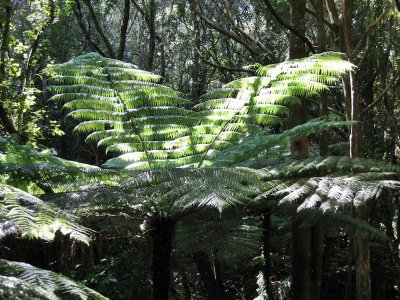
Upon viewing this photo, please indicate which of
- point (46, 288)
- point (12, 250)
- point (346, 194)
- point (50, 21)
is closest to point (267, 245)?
point (12, 250)

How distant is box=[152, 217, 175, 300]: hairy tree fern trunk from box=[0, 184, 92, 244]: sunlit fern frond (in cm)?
80

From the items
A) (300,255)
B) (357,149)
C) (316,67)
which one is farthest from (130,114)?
(357,149)

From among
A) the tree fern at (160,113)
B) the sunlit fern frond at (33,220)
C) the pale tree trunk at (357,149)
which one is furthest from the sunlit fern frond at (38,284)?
the pale tree trunk at (357,149)

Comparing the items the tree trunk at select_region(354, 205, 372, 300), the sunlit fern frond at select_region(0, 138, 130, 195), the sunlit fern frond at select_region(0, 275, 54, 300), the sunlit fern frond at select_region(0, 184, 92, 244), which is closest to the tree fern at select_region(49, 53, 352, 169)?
the sunlit fern frond at select_region(0, 138, 130, 195)

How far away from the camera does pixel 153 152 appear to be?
3318 millimetres

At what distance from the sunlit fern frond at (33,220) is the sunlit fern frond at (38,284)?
114 mm

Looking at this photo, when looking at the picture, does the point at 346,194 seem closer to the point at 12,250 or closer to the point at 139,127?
the point at 139,127

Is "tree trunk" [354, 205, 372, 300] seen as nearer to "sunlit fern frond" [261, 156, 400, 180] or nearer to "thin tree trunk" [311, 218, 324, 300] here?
"thin tree trunk" [311, 218, 324, 300]

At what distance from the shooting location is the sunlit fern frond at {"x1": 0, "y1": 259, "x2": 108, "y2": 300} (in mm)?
1161

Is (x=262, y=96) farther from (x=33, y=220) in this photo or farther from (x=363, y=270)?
(x=363, y=270)

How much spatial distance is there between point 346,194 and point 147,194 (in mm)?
890

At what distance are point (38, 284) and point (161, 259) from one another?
1.21 m

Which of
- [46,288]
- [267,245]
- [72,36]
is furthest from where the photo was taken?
[72,36]

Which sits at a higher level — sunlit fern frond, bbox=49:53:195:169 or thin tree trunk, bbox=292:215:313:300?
sunlit fern frond, bbox=49:53:195:169
